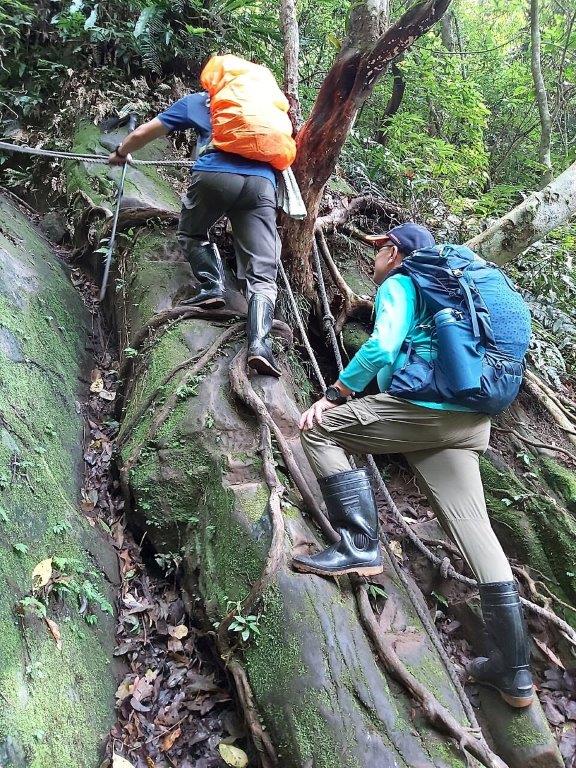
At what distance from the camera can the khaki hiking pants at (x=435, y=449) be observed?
345 cm

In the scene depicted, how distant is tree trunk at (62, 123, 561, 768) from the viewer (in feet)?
9.71

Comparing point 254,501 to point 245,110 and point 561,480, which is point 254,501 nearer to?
point 561,480

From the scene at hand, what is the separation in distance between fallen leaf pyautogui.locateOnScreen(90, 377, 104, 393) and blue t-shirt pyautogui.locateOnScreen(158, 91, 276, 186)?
7.52ft

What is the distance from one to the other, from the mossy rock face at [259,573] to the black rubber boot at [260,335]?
0.15m

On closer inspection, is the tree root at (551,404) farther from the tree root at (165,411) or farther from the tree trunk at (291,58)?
the tree trunk at (291,58)

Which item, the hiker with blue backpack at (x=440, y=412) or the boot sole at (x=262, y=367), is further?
the boot sole at (x=262, y=367)

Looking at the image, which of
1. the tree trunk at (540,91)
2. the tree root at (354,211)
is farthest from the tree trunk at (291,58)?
the tree trunk at (540,91)

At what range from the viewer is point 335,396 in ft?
12.0

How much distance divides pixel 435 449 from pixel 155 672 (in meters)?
2.37

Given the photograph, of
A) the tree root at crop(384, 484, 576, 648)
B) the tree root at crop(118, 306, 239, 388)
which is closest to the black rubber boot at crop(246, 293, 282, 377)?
the tree root at crop(118, 306, 239, 388)

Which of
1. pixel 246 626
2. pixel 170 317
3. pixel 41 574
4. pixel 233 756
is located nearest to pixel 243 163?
pixel 170 317

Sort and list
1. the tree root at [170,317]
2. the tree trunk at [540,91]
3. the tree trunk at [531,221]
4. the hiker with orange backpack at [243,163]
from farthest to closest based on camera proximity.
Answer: the tree trunk at [540,91] → the tree trunk at [531,221] → the tree root at [170,317] → the hiker with orange backpack at [243,163]

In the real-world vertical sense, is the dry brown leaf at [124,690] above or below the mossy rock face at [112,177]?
below

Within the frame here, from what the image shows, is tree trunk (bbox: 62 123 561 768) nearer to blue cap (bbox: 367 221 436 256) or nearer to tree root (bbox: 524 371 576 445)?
blue cap (bbox: 367 221 436 256)
